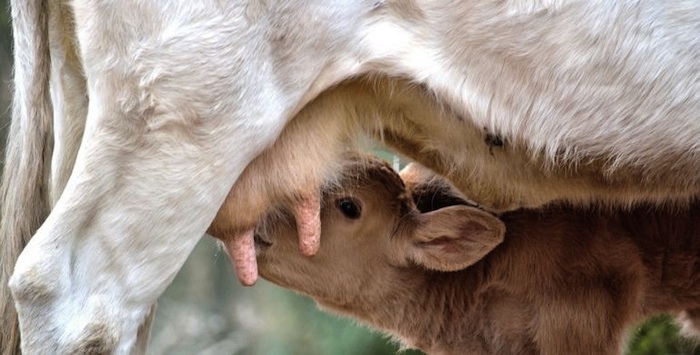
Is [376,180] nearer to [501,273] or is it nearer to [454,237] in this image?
[454,237]

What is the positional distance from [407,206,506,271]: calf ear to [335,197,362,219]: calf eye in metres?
0.25

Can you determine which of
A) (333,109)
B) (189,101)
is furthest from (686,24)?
(189,101)

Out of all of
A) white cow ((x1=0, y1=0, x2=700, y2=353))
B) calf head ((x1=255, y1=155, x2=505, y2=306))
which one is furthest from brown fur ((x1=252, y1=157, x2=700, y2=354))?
white cow ((x1=0, y1=0, x2=700, y2=353))

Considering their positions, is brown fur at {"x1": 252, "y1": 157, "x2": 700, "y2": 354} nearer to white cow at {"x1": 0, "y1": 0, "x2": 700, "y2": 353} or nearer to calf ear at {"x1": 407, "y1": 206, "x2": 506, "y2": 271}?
calf ear at {"x1": 407, "y1": 206, "x2": 506, "y2": 271}

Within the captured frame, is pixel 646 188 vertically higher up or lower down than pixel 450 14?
lower down

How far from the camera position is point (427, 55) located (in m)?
3.70

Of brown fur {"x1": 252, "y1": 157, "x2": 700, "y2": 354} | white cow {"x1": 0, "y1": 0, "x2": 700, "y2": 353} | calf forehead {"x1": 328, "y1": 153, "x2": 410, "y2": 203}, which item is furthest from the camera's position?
brown fur {"x1": 252, "y1": 157, "x2": 700, "y2": 354}

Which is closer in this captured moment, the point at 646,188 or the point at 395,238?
the point at 646,188

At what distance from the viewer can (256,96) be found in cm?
354

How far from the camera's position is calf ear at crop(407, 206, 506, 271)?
4.73 metres

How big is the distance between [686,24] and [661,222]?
170 cm

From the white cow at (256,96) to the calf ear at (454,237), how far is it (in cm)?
98

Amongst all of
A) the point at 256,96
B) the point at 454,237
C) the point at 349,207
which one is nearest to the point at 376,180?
the point at 349,207

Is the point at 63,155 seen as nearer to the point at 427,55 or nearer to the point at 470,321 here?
the point at 427,55
